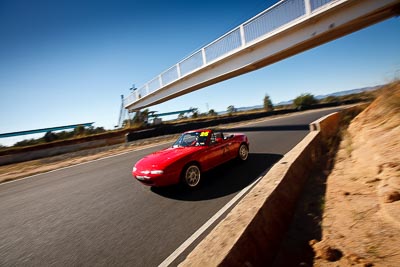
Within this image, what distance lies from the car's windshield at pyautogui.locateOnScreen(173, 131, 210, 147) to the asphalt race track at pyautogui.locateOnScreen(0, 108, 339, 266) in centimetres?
101

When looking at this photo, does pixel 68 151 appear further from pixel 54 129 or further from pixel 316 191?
pixel 316 191

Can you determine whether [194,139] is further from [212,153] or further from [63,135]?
[63,135]

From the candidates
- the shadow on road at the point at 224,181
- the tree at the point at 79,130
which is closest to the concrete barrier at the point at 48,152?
the tree at the point at 79,130

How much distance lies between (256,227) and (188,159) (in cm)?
324

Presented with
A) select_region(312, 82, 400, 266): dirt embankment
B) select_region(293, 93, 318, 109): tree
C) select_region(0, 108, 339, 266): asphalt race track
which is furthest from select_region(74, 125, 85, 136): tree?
select_region(293, 93, 318, 109): tree

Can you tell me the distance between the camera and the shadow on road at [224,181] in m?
5.35

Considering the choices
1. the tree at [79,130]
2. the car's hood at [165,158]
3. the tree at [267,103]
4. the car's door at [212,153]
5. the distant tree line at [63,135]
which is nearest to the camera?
the car's hood at [165,158]

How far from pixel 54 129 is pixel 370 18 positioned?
31208 millimetres

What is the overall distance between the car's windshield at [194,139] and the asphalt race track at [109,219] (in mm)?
1013

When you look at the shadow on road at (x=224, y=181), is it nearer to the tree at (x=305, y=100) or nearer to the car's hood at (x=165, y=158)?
the car's hood at (x=165, y=158)

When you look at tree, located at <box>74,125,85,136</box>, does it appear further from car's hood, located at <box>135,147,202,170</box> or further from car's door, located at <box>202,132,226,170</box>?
car's door, located at <box>202,132,226,170</box>

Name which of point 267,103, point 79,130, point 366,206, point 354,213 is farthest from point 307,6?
point 267,103

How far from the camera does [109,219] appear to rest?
14.8 feet

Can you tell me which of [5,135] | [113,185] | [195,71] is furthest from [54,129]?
[113,185]
